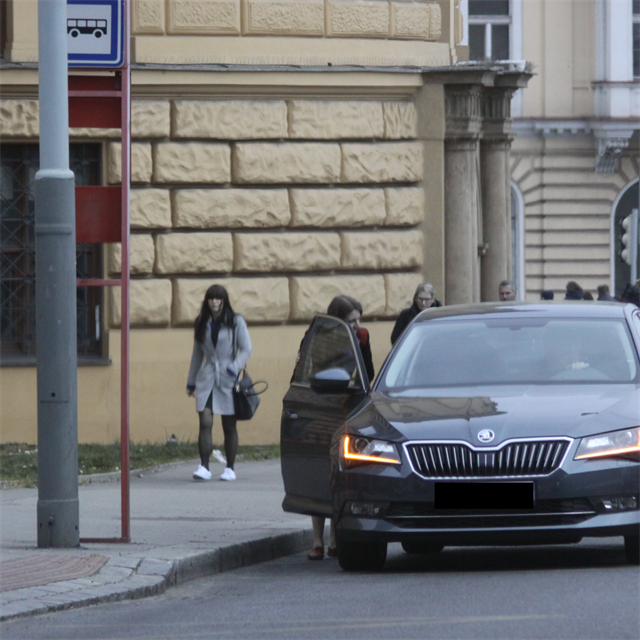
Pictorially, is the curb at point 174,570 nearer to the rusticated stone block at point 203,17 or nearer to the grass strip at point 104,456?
the grass strip at point 104,456

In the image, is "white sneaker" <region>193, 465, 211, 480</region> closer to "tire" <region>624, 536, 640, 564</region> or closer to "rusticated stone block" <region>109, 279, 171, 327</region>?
"rusticated stone block" <region>109, 279, 171, 327</region>

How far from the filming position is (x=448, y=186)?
1756 cm

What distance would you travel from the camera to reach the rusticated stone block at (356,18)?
16281mm

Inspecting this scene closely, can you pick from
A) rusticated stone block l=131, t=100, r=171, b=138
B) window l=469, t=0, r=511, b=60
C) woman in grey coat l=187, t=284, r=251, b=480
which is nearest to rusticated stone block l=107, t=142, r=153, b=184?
rusticated stone block l=131, t=100, r=171, b=138

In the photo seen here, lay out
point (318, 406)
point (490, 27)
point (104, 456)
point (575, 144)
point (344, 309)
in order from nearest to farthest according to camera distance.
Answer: point (318, 406)
point (344, 309)
point (104, 456)
point (575, 144)
point (490, 27)

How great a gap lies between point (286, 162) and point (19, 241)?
2.83 m


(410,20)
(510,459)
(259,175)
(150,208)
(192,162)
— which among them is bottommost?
(510,459)

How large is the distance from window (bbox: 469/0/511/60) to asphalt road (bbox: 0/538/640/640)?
28.4 m

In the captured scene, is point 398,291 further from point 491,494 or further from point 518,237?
point 518,237

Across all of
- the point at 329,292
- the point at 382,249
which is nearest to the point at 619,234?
the point at 382,249

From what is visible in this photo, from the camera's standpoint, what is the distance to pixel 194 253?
52.0 ft

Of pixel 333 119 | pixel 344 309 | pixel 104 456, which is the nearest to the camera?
pixel 344 309

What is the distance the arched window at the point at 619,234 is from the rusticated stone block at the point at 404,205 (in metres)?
18.6

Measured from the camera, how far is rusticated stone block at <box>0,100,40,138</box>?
50.4 feet
